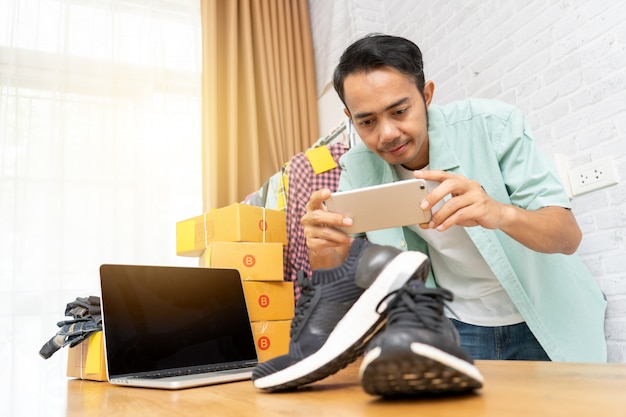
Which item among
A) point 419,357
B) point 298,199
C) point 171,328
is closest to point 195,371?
point 171,328

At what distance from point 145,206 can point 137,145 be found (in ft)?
1.06

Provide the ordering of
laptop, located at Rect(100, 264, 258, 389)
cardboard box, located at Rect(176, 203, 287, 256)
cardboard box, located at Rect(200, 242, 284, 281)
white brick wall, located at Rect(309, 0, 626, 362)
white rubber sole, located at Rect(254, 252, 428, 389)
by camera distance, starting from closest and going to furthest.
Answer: white rubber sole, located at Rect(254, 252, 428, 389) < laptop, located at Rect(100, 264, 258, 389) < white brick wall, located at Rect(309, 0, 626, 362) < cardboard box, located at Rect(200, 242, 284, 281) < cardboard box, located at Rect(176, 203, 287, 256)

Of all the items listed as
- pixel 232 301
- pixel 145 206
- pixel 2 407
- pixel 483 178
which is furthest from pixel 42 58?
pixel 483 178

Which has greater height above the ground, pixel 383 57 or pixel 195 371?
pixel 383 57

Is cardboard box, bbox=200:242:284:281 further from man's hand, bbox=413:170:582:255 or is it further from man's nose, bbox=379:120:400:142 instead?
man's hand, bbox=413:170:582:255

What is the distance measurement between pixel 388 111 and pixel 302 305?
2.14 ft

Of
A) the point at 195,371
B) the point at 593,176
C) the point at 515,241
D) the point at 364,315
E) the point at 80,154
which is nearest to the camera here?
the point at 364,315

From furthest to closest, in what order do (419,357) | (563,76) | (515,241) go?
1. (563,76)
2. (515,241)
3. (419,357)

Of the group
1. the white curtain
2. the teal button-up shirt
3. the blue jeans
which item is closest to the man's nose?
the teal button-up shirt

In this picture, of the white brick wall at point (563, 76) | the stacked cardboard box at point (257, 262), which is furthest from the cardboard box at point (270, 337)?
the white brick wall at point (563, 76)

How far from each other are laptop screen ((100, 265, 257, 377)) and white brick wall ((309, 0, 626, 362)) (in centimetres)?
105

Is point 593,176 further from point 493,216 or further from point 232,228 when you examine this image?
point 232,228

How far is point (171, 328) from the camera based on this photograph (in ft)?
3.67

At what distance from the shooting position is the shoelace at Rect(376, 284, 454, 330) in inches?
19.1
